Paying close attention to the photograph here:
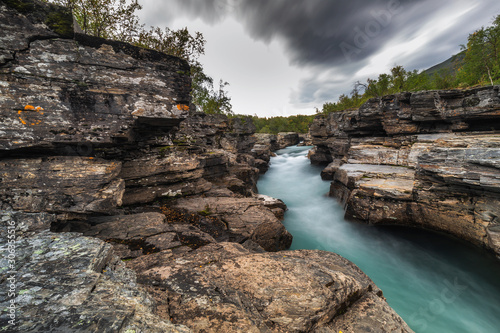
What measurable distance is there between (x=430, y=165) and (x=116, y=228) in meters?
12.3

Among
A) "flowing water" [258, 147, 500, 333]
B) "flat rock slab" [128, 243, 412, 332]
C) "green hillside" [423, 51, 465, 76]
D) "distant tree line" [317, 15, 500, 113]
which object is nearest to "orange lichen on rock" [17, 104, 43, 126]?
"flat rock slab" [128, 243, 412, 332]

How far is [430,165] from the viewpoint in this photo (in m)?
8.01

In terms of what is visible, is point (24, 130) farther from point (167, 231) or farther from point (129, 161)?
point (167, 231)

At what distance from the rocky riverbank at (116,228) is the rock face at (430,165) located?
6.17m

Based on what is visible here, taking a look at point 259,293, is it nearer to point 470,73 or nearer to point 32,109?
point 32,109

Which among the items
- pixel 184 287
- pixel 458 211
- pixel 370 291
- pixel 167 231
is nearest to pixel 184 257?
pixel 184 287

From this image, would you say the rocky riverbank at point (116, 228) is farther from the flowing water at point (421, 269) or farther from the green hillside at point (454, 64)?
the green hillside at point (454, 64)

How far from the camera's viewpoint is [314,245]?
9305 mm

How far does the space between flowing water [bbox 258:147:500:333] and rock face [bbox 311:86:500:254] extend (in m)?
0.85

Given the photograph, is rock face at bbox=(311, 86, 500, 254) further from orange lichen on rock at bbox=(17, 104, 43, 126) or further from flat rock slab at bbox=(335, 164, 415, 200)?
orange lichen on rock at bbox=(17, 104, 43, 126)

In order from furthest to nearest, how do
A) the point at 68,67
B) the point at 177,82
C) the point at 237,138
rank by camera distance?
the point at 237,138 < the point at 177,82 < the point at 68,67

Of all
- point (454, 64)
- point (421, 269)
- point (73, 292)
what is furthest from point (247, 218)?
point (454, 64)

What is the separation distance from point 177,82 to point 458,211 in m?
12.1

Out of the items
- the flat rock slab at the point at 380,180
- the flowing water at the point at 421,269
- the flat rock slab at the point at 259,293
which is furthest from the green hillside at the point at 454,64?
the flat rock slab at the point at 259,293
